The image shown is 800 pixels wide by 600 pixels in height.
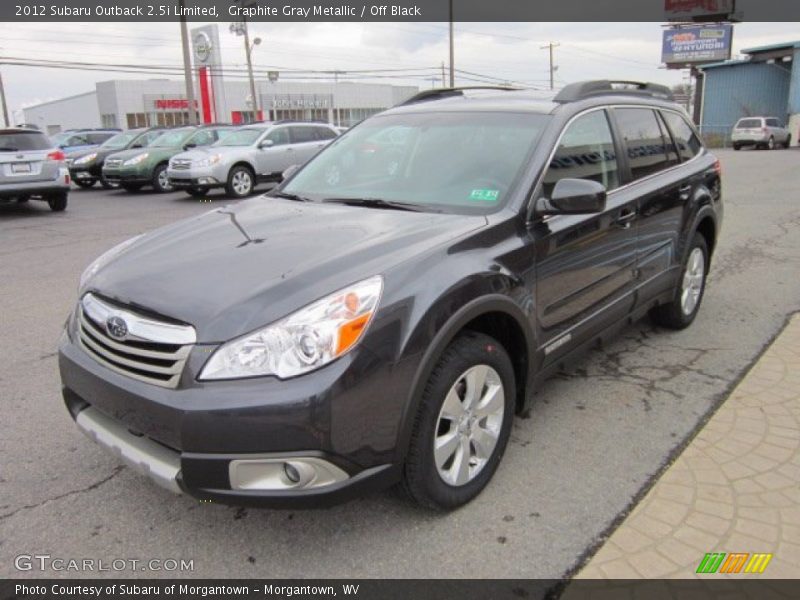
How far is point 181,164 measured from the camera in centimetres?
1450

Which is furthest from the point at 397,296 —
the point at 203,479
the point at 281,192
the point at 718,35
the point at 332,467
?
the point at 718,35

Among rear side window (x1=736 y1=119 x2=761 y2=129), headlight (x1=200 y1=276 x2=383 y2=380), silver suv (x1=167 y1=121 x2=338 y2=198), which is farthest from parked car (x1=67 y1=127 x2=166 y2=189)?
rear side window (x1=736 y1=119 x2=761 y2=129)

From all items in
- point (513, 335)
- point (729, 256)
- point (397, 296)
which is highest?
point (397, 296)

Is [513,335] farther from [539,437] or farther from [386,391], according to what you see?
[386,391]

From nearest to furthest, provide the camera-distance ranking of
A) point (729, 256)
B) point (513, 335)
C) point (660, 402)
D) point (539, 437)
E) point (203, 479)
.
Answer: point (203, 479), point (513, 335), point (539, 437), point (660, 402), point (729, 256)

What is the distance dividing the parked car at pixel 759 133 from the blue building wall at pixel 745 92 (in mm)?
7385

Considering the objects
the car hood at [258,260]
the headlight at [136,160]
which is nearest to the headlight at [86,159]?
the headlight at [136,160]

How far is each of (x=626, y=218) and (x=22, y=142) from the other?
11764 mm

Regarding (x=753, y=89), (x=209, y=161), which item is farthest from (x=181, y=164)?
(x=753, y=89)

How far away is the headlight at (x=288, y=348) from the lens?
2.28 m

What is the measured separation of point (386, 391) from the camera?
2383mm

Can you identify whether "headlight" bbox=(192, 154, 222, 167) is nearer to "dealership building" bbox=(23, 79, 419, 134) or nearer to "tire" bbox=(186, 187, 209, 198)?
"tire" bbox=(186, 187, 209, 198)

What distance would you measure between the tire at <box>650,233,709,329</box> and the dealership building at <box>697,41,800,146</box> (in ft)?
133

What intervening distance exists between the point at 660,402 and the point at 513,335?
52.9 inches
